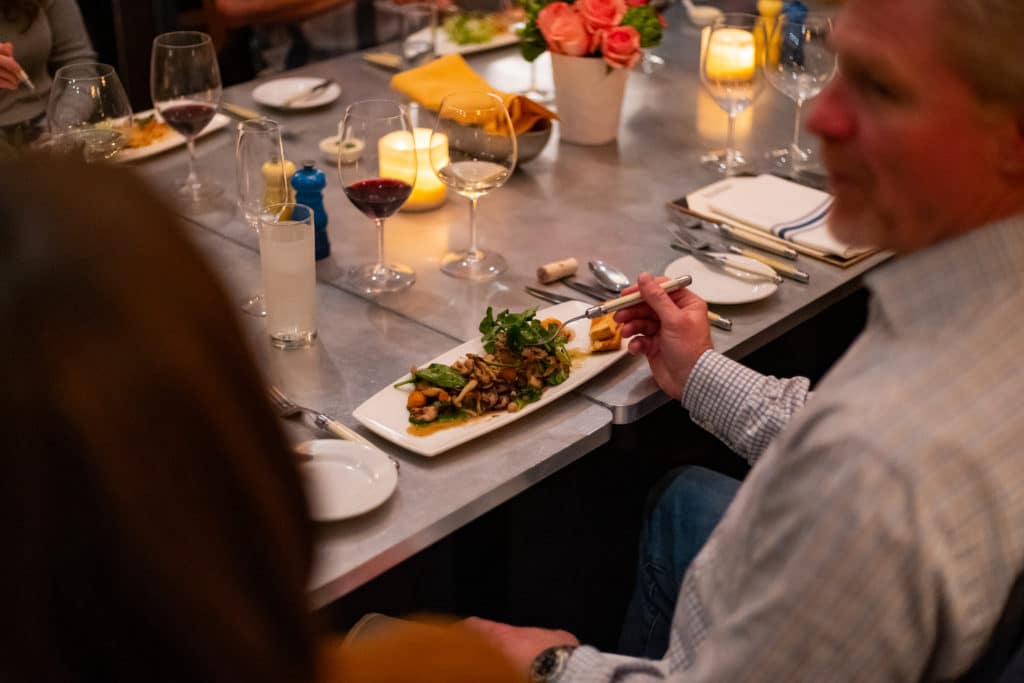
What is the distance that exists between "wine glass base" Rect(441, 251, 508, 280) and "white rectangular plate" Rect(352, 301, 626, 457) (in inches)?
11.2

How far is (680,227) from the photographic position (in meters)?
2.06

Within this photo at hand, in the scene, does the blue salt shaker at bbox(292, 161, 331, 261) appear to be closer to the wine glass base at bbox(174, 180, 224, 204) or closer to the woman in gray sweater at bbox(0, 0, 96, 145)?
the wine glass base at bbox(174, 180, 224, 204)

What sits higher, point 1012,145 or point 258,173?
point 1012,145

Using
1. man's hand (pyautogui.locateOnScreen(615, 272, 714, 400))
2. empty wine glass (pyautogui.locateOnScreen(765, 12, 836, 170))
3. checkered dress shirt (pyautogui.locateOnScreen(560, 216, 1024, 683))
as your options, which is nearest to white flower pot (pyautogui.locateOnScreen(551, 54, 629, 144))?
empty wine glass (pyautogui.locateOnScreen(765, 12, 836, 170))

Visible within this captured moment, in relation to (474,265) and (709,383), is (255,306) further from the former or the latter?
(709,383)

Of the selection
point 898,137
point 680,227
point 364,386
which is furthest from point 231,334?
point 680,227

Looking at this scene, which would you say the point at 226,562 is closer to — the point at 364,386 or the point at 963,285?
the point at 963,285

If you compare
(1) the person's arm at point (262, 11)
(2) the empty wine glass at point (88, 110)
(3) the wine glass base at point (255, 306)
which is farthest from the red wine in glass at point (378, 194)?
(1) the person's arm at point (262, 11)

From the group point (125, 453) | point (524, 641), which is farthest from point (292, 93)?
point (125, 453)

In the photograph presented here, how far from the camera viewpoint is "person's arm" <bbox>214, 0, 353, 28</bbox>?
11.3ft

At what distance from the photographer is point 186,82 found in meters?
2.12

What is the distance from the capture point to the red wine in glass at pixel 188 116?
2.13m

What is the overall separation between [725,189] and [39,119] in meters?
1.35

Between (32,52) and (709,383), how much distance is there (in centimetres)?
175
